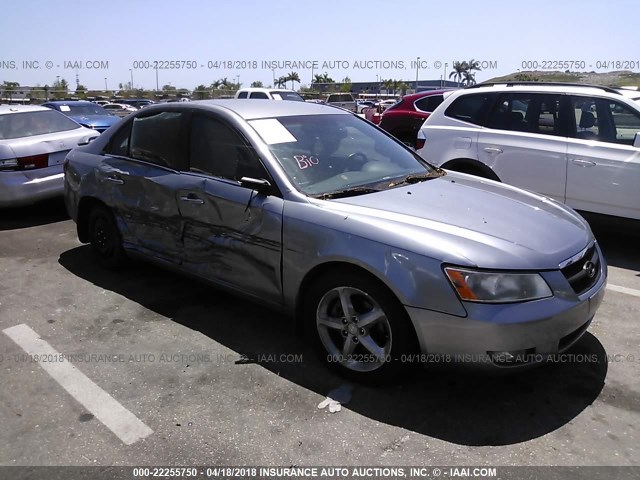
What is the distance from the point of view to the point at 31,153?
275 inches

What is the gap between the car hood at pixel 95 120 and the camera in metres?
12.2

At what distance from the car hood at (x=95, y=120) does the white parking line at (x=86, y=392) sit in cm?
920

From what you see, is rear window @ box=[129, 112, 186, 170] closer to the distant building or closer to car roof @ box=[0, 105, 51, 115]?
car roof @ box=[0, 105, 51, 115]

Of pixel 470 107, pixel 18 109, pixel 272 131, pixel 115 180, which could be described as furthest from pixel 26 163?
pixel 470 107

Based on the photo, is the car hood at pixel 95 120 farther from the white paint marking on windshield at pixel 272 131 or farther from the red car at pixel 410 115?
the white paint marking on windshield at pixel 272 131

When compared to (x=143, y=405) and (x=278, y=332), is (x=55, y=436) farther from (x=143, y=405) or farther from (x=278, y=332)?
(x=278, y=332)

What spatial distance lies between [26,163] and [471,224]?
6071mm

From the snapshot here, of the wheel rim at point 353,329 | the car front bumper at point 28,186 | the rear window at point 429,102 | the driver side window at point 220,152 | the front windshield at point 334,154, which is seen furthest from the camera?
the rear window at point 429,102

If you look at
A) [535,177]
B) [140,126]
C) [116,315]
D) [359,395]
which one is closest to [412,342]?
[359,395]

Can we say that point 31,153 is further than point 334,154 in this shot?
Yes

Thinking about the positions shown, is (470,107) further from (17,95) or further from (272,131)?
(17,95)

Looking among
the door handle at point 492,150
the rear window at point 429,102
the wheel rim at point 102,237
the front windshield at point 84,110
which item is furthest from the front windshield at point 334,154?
the front windshield at point 84,110

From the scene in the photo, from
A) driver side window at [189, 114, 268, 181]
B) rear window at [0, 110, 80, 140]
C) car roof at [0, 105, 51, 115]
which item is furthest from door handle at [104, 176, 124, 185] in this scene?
car roof at [0, 105, 51, 115]

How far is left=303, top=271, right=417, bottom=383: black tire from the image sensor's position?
296cm
